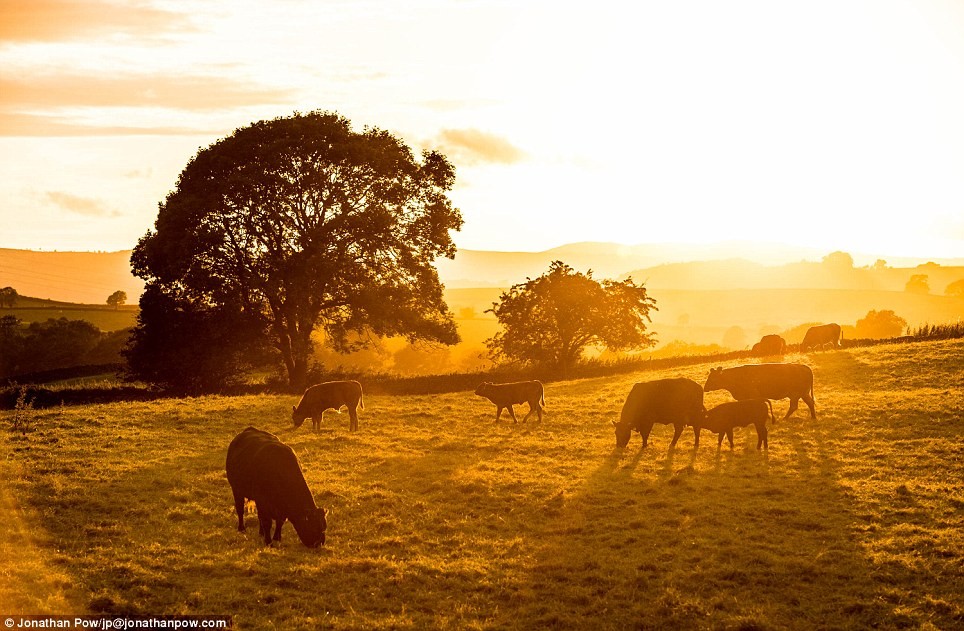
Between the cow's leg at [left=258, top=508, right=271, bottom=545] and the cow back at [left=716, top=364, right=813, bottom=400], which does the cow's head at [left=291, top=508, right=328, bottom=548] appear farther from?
the cow back at [left=716, top=364, right=813, bottom=400]

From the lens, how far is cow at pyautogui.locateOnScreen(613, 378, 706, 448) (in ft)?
70.1

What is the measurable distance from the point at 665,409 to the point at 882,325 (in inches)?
3676

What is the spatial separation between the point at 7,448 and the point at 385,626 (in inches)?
622

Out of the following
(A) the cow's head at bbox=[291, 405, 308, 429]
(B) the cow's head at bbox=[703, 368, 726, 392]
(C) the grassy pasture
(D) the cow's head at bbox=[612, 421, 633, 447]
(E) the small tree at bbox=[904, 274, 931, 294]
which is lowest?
(C) the grassy pasture

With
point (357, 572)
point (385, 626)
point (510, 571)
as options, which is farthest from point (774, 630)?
point (357, 572)

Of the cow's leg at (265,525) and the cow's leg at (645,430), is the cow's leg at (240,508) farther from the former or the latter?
the cow's leg at (645,430)

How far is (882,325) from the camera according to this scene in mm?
100312

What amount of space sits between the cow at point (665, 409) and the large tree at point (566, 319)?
23506 millimetres

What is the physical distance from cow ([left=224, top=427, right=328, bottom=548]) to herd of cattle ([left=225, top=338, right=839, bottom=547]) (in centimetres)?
2

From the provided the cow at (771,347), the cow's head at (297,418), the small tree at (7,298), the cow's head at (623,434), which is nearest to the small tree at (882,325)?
the cow at (771,347)

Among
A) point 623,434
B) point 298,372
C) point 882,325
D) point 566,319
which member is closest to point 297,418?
point 623,434

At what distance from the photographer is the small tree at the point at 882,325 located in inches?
3895

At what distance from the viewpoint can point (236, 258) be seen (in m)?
35.3

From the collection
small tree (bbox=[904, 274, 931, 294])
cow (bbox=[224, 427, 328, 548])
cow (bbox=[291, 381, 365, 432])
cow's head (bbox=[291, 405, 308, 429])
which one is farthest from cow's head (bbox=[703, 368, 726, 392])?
small tree (bbox=[904, 274, 931, 294])
